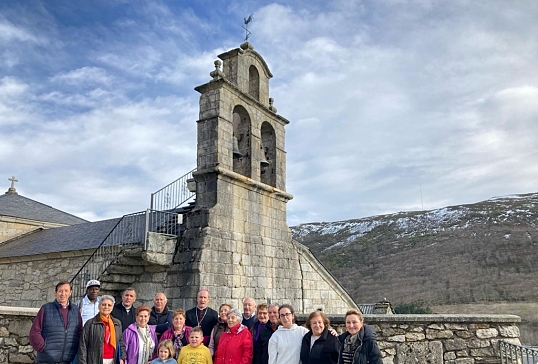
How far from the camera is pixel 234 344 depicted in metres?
4.24

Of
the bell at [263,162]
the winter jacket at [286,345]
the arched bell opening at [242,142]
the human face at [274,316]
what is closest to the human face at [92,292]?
the human face at [274,316]

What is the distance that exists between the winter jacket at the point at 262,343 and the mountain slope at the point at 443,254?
25670mm

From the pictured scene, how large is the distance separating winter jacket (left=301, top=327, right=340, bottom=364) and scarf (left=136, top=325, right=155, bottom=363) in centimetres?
163

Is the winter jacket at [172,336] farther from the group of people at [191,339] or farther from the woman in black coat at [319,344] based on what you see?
the woman in black coat at [319,344]

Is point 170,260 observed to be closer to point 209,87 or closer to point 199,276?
point 199,276

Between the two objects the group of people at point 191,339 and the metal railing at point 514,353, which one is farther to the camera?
the metal railing at point 514,353

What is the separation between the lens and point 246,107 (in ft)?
33.0

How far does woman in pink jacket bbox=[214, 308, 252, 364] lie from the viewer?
421cm

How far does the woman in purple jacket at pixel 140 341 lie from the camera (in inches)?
171

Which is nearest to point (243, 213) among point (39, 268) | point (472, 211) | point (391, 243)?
point (39, 268)

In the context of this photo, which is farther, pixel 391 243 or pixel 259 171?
pixel 391 243

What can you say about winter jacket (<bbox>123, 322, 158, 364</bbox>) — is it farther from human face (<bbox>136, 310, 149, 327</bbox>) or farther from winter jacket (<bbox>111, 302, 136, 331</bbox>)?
winter jacket (<bbox>111, 302, 136, 331</bbox>)

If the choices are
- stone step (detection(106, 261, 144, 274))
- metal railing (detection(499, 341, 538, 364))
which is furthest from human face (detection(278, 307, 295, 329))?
stone step (detection(106, 261, 144, 274))

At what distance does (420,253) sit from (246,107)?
32290 mm
